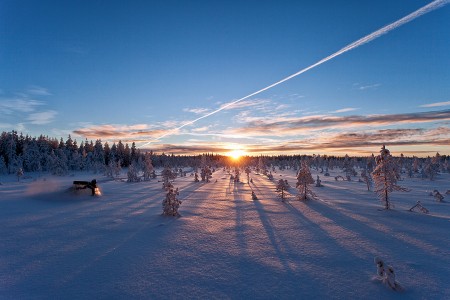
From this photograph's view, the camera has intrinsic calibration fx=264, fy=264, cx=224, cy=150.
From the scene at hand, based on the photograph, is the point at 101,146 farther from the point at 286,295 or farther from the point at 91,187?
the point at 286,295

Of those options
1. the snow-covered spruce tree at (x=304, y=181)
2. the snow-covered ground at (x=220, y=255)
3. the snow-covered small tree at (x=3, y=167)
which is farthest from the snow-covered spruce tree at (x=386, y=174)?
the snow-covered small tree at (x=3, y=167)

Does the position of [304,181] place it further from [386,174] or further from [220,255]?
→ [220,255]

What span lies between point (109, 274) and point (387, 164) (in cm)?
2256

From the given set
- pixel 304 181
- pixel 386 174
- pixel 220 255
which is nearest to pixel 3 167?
pixel 304 181

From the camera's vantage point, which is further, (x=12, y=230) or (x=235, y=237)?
(x=12, y=230)

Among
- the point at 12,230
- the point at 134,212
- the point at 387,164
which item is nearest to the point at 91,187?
the point at 134,212

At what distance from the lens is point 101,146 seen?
12700 centimetres

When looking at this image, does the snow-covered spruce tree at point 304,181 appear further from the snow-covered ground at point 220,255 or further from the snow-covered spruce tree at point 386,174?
the snow-covered ground at point 220,255

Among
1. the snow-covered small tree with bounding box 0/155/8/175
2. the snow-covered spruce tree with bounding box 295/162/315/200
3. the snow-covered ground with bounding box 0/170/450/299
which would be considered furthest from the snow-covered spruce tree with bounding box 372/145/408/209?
the snow-covered small tree with bounding box 0/155/8/175

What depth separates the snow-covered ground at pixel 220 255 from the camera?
7.98 meters

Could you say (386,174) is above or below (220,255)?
above

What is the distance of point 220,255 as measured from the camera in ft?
35.9

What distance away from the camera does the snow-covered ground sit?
798cm

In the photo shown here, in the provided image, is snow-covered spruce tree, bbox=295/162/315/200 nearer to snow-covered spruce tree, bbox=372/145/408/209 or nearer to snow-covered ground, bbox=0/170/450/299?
snow-covered spruce tree, bbox=372/145/408/209
